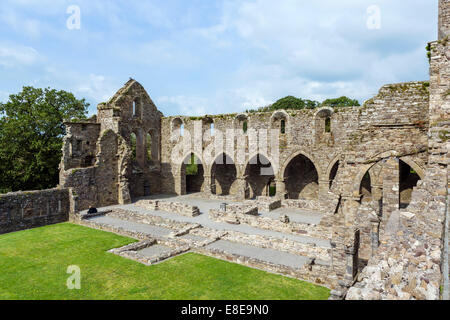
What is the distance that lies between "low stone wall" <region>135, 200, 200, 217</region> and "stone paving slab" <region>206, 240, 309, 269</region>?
5.61m

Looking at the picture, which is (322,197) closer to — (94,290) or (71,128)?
(94,290)

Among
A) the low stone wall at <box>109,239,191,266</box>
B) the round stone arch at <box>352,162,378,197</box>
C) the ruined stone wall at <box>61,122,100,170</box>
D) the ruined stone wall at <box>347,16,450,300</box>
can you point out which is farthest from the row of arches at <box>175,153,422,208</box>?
the ruined stone wall at <box>347,16,450,300</box>

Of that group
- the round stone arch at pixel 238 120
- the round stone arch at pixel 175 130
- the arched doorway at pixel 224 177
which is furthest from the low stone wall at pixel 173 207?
the arched doorway at pixel 224 177

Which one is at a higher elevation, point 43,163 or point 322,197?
point 43,163

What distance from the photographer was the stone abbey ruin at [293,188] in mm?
5645

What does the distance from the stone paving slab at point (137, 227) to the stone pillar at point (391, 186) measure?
10.3 metres

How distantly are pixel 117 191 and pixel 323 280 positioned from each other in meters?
18.9

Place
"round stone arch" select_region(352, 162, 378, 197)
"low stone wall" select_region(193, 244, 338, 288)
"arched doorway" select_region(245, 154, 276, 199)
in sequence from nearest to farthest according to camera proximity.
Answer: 1. "low stone wall" select_region(193, 244, 338, 288)
2. "round stone arch" select_region(352, 162, 378, 197)
3. "arched doorway" select_region(245, 154, 276, 199)

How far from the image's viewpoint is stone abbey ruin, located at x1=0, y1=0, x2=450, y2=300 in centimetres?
564

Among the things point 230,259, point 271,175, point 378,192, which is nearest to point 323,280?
point 230,259

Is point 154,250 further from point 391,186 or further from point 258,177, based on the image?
point 258,177

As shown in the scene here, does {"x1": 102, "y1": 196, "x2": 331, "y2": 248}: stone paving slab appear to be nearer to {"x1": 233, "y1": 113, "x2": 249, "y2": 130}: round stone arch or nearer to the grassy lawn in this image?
the grassy lawn
